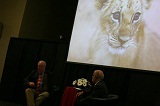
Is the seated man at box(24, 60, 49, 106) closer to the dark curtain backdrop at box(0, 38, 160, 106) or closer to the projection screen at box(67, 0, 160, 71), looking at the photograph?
the dark curtain backdrop at box(0, 38, 160, 106)

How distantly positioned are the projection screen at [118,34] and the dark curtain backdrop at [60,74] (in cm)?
17

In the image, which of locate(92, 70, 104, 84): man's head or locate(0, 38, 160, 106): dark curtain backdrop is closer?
locate(92, 70, 104, 84): man's head

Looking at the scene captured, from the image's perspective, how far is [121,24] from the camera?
509cm

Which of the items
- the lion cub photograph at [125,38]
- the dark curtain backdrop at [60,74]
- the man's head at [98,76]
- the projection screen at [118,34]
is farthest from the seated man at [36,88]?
the lion cub photograph at [125,38]

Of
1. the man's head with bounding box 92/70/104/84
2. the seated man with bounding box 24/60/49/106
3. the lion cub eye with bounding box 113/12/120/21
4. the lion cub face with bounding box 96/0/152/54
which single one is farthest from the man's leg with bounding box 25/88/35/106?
the lion cub eye with bounding box 113/12/120/21

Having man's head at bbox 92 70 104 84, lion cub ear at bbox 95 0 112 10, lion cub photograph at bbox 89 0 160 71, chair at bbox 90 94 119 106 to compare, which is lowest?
chair at bbox 90 94 119 106

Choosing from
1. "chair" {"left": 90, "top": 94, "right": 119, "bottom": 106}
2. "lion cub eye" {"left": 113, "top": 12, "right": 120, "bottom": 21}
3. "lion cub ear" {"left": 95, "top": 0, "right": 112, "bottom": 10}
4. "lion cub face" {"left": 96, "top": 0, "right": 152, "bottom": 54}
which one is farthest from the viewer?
"lion cub ear" {"left": 95, "top": 0, "right": 112, "bottom": 10}

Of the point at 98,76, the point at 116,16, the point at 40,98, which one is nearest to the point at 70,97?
the point at 40,98

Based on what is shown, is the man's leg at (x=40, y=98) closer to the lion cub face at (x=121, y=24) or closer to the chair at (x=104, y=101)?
the chair at (x=104, y=101)

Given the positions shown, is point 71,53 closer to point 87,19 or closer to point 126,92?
point 87,19

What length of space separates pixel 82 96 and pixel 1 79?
284 cm

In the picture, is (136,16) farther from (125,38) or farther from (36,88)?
(36,88)

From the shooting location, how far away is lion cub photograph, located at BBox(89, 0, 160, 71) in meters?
4.73

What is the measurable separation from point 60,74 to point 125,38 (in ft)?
5.43
